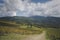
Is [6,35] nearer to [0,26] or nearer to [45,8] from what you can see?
[0,26]

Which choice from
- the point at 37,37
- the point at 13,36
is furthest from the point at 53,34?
the point at 13,36

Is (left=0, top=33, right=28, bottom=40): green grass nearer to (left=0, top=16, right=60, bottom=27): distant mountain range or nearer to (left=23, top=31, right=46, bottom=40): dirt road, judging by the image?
(left=23, top=31, right=46, bottom=40): dirt road

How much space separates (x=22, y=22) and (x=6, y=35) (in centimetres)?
29

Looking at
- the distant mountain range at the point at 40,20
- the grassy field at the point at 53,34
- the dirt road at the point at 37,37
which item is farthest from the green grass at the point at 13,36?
the grassy field at the point at 53,34

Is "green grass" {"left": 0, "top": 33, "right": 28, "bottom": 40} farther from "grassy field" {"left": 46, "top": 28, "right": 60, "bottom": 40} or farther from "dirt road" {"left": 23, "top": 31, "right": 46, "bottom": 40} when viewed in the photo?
"grassy field" {"left": 46, "top": 28, "right": 60, "bottom": 40}

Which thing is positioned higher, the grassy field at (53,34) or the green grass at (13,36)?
the grassy field at (53,34)

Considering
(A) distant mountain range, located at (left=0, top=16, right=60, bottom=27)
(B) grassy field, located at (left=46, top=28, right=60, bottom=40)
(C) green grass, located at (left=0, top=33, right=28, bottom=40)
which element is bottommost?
(C) green grass, located at (left=0, top=33, right=28, bottom=40)

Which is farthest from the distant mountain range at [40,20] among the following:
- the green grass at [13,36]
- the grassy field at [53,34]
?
the green grass at [13,36]

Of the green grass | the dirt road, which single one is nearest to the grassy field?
the dirt road

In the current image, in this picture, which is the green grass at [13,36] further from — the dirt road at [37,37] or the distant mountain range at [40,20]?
the distant mountain range at [40,20]

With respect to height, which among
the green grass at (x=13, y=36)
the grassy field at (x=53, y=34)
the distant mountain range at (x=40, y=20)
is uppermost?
the distant mountain range at (x=40, y=20)

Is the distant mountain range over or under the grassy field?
over

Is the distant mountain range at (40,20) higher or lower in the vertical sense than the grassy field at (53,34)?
higher

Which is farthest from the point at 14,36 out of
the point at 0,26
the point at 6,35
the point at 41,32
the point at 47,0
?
the point at 47,0
